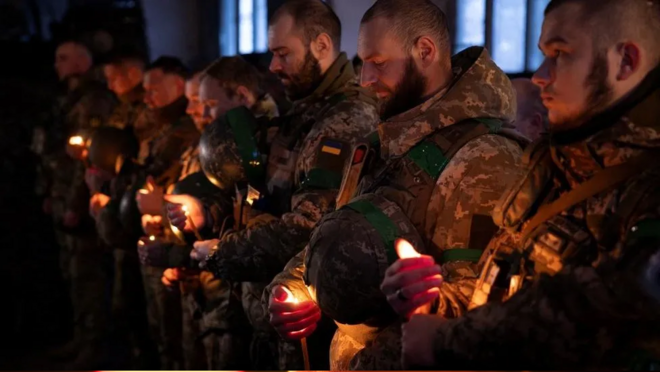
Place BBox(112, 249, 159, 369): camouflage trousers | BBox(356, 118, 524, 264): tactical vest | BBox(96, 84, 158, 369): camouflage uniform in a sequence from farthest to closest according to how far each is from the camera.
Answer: BBox(112, 249, 159, 369): camouflage trousers
BBox(96, 84, 158, 369): camouflage uniform
BBox(356, 118, 524, 264): tactical vest

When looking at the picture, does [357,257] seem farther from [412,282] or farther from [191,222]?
[191,222]

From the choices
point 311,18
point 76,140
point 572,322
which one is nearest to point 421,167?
point 572,322

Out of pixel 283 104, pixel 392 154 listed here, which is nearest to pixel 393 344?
pixel 392 154

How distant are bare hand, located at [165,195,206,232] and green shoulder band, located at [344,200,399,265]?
1859mm

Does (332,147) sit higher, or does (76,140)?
(332,147)

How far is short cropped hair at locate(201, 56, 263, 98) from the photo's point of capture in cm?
460

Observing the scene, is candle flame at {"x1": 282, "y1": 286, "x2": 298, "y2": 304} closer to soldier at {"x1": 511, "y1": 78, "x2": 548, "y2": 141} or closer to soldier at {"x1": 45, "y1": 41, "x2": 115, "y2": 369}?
soldier at {"x1": 511, "y1": 78, "x2": 548, "y2": 141}

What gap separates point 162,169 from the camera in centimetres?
536

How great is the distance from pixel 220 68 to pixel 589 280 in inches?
125

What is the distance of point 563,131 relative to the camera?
79.4 inches

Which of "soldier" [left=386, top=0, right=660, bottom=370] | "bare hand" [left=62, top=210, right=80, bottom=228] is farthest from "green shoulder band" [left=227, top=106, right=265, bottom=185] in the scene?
"bare hand" [left=62, top=210, right=80, bottom=228]

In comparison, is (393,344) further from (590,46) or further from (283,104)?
(283,104)

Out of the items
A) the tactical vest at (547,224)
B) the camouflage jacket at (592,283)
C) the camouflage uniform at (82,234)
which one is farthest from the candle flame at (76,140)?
the camouflage jacket at (592,283)

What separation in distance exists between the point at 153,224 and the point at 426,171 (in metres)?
2.72
